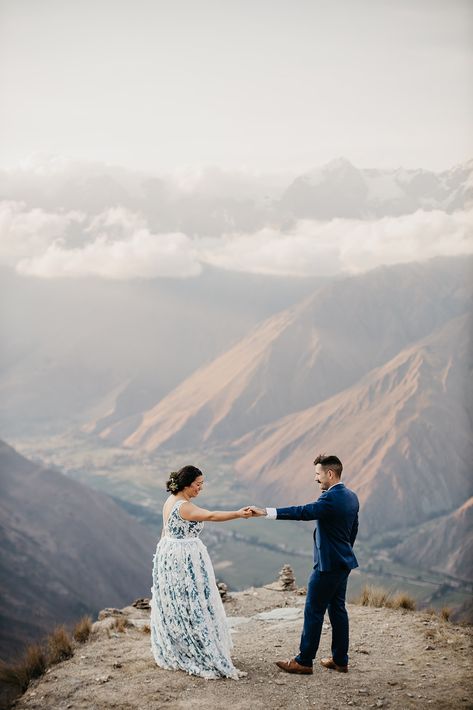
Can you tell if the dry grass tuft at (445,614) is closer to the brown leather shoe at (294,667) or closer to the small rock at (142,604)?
the brown leather shoe at (294,667)

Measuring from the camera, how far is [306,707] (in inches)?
301

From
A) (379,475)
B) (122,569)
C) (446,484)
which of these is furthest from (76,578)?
(446,484)

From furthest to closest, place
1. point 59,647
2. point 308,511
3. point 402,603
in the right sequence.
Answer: point 402,603 → point 59,647 → point 308,511

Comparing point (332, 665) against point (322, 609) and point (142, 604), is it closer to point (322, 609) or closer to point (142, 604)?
point (322, 609)

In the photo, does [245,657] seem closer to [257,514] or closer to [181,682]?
[181,682]

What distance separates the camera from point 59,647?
440 inches

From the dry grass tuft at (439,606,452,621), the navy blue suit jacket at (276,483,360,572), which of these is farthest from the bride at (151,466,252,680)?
the dry grass tuft at (439,606,452,621)

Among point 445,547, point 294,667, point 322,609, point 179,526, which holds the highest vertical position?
point 179,526

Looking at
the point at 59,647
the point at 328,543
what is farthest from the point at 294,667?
the point at 59,647

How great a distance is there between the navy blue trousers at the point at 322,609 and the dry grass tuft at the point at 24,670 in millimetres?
4379

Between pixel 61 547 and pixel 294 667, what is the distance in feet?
403

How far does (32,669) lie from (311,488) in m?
192

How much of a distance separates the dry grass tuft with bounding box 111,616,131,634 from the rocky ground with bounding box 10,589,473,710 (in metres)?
0.08

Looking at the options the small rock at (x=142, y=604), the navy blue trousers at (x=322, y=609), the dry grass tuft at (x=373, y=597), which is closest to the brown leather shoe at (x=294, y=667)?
the navy blue trousers at (x=322, y=609)
